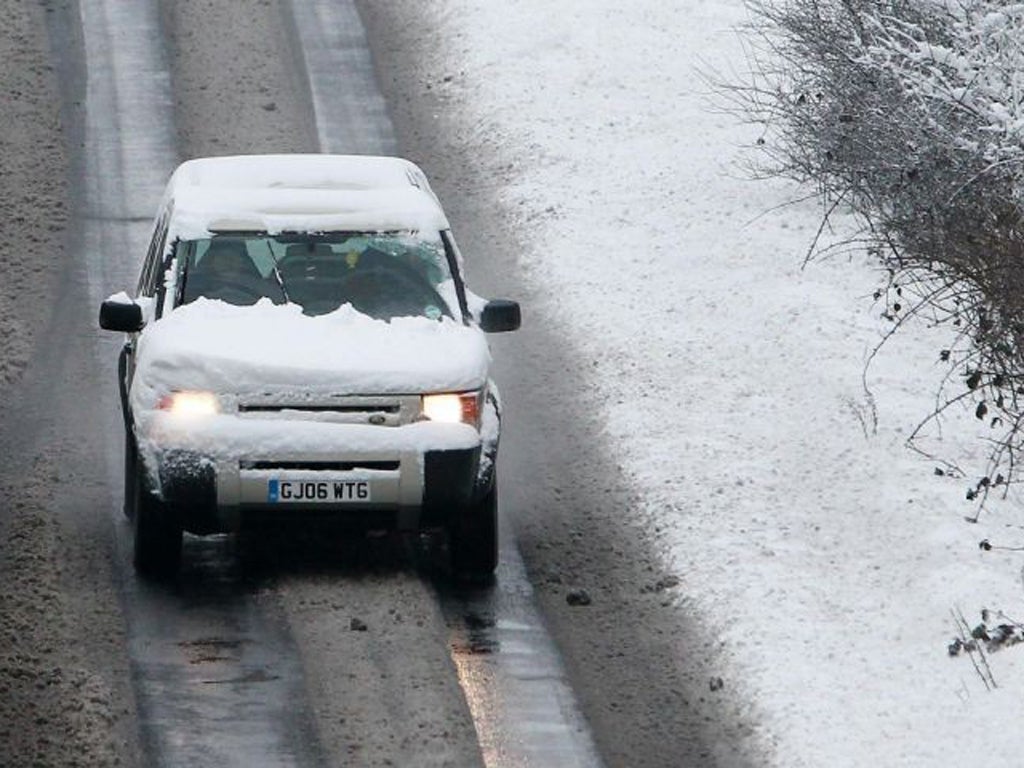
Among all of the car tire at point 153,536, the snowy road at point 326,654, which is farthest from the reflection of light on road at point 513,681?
the car tire at point 153,536

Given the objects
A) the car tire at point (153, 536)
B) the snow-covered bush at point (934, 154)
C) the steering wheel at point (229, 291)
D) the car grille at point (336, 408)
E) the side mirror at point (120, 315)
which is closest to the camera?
the car grille at point (336, 408)

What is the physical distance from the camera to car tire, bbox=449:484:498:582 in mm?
11031

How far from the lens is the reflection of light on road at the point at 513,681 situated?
9.32 metres

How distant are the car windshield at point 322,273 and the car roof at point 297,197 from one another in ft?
0.23

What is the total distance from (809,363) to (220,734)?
20.1ft

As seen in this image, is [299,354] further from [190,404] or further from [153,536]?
[153,536]

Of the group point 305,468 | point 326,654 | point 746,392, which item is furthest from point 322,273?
point 746,392

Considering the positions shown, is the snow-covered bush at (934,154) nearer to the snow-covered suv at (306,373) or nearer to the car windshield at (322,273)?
the snow-covered suv at (306,373)

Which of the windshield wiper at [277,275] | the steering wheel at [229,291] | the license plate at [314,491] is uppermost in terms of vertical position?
the windshield wiper at [277,275]

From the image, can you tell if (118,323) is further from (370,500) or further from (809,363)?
(809,363)

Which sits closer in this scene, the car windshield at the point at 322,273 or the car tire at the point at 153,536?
the car tire at the point at 153,536

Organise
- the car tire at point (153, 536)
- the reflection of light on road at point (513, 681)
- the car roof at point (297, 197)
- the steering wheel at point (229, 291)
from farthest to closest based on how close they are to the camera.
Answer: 1. the car roof at point (297, 197)
2. the steering wheel at point (229, 291)
3. the car tire at point (153, 536)
4. the reflection of light on road at point (513, 681)

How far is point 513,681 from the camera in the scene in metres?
10.1

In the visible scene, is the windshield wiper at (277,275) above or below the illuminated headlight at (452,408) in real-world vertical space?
above
